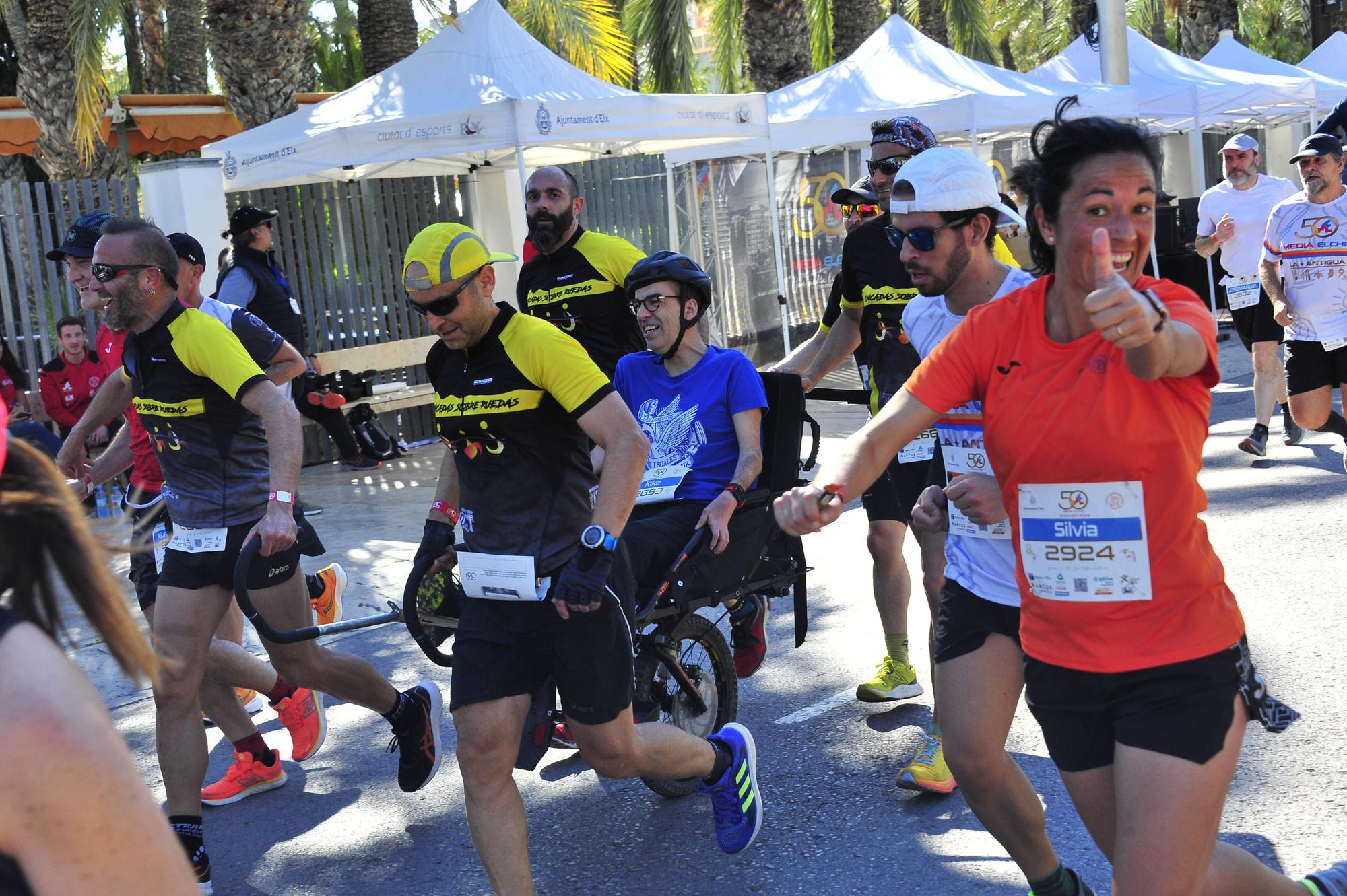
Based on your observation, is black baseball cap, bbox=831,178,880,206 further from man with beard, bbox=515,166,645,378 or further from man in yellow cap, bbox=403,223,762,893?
man in yellow cap, bbox=403,223,762,893

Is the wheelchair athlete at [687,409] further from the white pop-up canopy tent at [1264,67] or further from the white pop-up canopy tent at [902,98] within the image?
the white pop-up canopy tent at [1264,67]

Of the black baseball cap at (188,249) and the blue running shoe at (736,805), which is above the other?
the black baseball cap at (188,249)

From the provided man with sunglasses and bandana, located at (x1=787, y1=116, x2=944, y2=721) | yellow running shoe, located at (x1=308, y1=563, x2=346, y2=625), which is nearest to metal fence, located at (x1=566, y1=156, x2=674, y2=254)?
yellow running shoe, located at (x1=308, y1=563, x2=346, y2=625)

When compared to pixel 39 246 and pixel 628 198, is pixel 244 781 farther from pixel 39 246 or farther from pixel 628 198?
pixel 628 198

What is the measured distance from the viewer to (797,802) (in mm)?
4602

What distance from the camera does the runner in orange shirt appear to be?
2.44m

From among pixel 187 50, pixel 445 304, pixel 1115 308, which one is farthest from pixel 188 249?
pixel 187 50

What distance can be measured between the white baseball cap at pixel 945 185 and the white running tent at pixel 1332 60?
24232 millimetres

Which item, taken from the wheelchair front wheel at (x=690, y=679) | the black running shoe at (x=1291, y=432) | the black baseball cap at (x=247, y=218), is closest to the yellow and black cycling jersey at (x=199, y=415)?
the wheelchair front wheel at (x=690, y=679)

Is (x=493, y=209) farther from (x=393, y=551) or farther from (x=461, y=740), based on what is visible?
(x=461, y=740)

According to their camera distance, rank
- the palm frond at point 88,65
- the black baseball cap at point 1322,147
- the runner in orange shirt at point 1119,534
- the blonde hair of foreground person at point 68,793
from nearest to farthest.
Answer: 1. the blonde hair of foreground person at point 68,793
2. the runner in orange shirt at point 1119,534
3. the black baseball cap at point 1322,147
4. the palm frond at point 88,65

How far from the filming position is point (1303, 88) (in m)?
18.8

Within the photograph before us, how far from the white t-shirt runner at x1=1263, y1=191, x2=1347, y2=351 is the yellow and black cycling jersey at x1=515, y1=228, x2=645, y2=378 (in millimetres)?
4036

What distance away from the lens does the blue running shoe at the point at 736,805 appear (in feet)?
13.6
